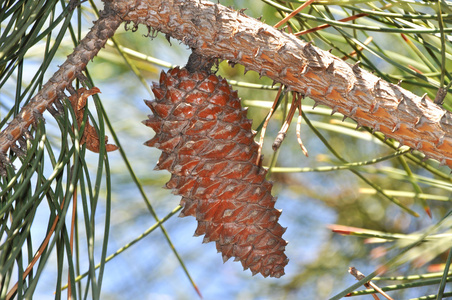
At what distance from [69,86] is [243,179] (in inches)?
6.2

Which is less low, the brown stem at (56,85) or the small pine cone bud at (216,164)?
the brown stem at (56,85)

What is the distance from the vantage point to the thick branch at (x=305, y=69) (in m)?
0.40

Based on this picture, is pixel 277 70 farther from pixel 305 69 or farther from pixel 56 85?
pixel 56 85

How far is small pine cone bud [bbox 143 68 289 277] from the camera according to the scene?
42 cm

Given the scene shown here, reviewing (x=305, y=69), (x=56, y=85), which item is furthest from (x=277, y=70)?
(x=56, y=85)

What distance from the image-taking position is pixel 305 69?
0.40 m

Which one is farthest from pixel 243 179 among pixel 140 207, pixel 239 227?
pixel 140 207

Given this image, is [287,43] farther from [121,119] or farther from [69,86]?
[121,119]

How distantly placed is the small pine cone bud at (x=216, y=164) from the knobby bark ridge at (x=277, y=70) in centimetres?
4

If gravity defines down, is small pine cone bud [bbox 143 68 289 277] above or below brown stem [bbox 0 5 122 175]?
below

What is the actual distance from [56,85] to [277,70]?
0.56 feet

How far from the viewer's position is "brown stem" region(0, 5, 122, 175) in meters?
0.40

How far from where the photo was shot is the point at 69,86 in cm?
41

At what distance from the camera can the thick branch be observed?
397 millimetres
